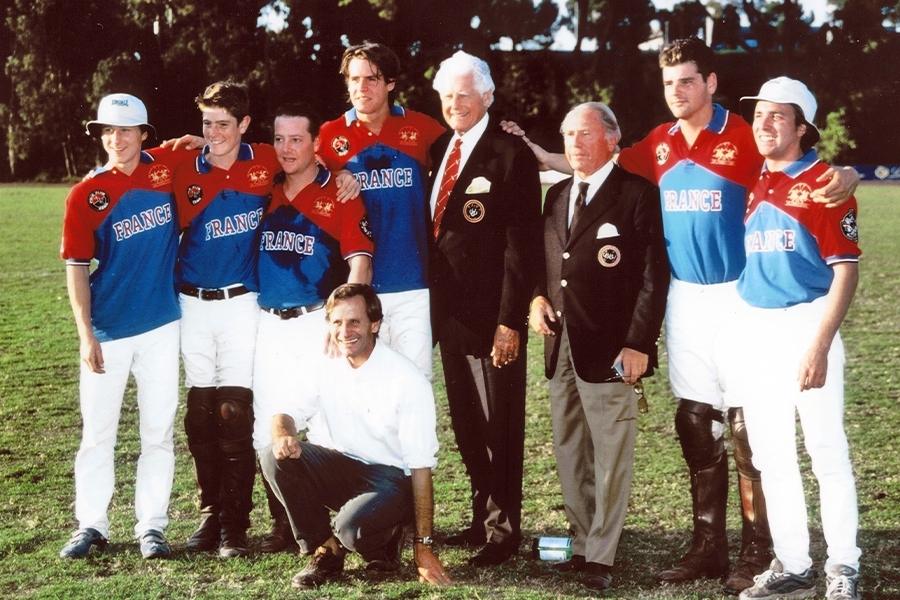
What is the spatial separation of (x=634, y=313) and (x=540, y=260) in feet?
1.90

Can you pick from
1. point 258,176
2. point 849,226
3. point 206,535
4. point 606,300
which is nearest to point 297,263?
point 258,176

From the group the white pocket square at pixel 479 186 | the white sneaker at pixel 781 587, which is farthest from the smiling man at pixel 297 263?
the white sneaker at pixel 781 587

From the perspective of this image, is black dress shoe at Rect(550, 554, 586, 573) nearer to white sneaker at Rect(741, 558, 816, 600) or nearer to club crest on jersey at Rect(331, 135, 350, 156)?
white sneaker at Rect(741, 558, 816, 600)

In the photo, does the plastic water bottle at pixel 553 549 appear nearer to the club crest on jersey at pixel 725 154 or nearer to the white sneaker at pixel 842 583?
the white sneaker at pixel 842 583

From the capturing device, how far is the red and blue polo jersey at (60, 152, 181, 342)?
5086 millimetres

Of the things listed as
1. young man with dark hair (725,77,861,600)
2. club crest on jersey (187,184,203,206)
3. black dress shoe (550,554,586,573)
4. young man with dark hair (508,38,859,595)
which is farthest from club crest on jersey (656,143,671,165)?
club crest on jersey (187,184,203,206)

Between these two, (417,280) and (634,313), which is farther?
(417,280)

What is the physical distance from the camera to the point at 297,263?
5.20 metres

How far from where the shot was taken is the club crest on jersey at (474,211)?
510 cm

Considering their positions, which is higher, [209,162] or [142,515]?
[209,162]

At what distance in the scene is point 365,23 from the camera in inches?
1405

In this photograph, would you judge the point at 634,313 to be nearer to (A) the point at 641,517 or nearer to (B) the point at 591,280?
(B) the point at 591,280

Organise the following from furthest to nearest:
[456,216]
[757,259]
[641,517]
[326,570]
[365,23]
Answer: [365,23]
[641,517]
[456,216]
[326,570]
[757,259]

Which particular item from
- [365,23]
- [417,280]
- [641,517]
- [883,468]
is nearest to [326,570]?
[417,280]
